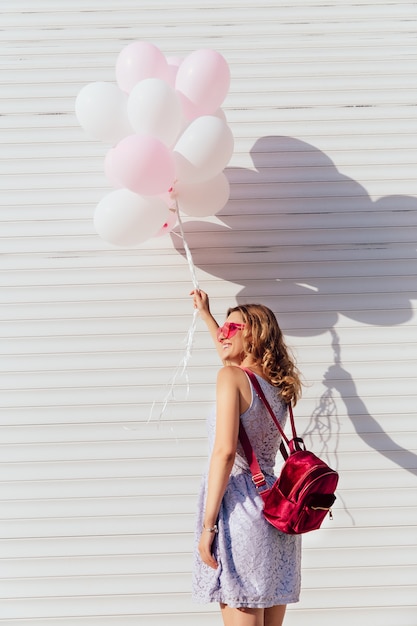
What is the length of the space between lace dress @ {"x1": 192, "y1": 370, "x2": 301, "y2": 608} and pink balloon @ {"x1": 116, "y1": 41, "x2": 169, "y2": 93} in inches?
56.3

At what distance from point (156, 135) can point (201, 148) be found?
0.64 ft

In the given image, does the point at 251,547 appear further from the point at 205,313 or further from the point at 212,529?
the point at 205,313

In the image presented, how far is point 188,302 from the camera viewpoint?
403 cm

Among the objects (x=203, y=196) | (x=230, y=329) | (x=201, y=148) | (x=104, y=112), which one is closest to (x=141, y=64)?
(x=104, y=112)

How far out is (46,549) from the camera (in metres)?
3.78

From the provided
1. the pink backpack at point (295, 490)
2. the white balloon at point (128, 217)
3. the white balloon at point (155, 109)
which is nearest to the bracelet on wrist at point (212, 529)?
the pink backpack at point (295, 490)

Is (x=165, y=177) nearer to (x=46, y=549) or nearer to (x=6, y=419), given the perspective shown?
(x=6, y=419)

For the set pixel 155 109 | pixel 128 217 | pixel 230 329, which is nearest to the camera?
pixel 230 329

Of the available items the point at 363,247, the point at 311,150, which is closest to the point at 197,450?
the point at 363,247

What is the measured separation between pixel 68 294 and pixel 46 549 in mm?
1216

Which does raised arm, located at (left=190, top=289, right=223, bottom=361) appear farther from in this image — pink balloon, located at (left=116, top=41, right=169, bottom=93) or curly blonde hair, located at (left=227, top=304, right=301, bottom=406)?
pink balloon, located at (left=116, top=41, right=169, bottom=93)

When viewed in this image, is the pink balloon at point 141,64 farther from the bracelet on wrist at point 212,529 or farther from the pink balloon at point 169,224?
the bracelet on wrist at point 212,529

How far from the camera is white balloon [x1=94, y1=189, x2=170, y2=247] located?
3398 millimetres

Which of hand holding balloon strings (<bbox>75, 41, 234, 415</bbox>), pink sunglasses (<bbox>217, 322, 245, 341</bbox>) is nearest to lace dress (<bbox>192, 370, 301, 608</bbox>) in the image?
pink sunglasses (<bbox>217, 322, 245, 341</bbox>)
